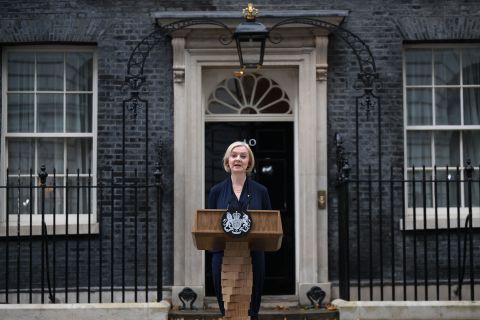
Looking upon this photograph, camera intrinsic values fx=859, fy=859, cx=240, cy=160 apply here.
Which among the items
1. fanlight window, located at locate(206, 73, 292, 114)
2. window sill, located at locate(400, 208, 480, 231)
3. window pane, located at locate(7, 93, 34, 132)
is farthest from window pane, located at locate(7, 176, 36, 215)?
window sill, located at locate(400, 208, 480, 231)

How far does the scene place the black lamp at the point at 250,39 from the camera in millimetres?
9562

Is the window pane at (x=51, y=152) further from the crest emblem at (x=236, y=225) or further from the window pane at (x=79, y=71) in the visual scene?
the crest emblem at (x=236, y=225)

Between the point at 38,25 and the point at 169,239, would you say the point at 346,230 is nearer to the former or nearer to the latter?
the point at 169,239

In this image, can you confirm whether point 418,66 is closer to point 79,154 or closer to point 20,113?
point 79,154

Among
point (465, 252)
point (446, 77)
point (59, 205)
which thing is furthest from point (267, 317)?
point (446, 77)

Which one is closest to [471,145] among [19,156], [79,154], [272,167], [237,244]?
[272,167]

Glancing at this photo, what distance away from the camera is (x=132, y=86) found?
1069 cm

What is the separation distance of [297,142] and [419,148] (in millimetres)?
1638

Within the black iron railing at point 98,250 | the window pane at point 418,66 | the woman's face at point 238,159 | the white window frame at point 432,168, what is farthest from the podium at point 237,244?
the window pane at point 418,66

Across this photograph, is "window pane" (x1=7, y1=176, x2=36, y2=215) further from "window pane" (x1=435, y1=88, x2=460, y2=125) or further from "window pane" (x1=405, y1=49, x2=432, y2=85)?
"window pane" (x1=435, y1=88, x2=460, y2=125)

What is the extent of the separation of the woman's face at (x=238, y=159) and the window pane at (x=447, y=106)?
5374mm

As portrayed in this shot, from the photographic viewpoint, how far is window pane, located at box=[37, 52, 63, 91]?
11.0 metres

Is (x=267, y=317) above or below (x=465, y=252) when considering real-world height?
below

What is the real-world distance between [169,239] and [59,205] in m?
1.51
